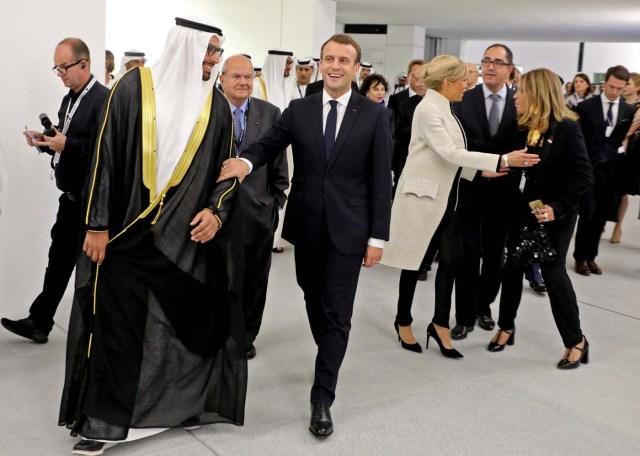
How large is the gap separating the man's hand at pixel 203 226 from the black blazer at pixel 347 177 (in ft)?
1.65

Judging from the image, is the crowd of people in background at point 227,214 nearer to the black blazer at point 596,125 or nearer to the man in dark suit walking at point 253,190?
the man in dark suit walking at point 253,190

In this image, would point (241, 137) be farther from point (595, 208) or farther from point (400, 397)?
point (595, 208)

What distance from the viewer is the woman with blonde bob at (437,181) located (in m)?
4.33

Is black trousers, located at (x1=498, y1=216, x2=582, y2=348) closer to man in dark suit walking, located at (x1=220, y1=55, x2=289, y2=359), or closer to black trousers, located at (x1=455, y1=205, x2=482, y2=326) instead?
black trousers, located at (x1=455, y1=205, x2=482, y2=326)

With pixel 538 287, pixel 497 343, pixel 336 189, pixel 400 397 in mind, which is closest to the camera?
pixel 336 189

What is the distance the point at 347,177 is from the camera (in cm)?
356

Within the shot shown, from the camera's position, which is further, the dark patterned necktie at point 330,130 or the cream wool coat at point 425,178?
the cream wool coat at point 425,178

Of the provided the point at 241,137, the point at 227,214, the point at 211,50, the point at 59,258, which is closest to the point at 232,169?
the point at 227,214

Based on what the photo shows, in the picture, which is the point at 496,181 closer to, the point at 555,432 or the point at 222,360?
the point at 555,432

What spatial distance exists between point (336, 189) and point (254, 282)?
1.20 m

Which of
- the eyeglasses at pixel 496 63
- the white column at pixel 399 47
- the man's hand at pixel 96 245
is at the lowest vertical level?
the man's hand at pixel 96 245

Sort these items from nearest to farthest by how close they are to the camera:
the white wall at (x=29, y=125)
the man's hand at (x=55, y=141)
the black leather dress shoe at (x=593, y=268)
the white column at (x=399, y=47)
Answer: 1. the man's hand at (x=55, y=141)
2. the white wall at (x=29, y=125)
3. the black leather dress shoe at (x=593, y=268)
4. the white column at (x=399, y=47)

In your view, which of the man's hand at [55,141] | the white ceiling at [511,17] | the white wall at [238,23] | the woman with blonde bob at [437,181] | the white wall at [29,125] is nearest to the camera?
the man's hand at [55,141]

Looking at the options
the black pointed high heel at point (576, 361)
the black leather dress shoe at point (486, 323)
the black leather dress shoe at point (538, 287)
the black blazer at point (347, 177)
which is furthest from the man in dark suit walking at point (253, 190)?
the black leather dress shoe at point (538, 287)
